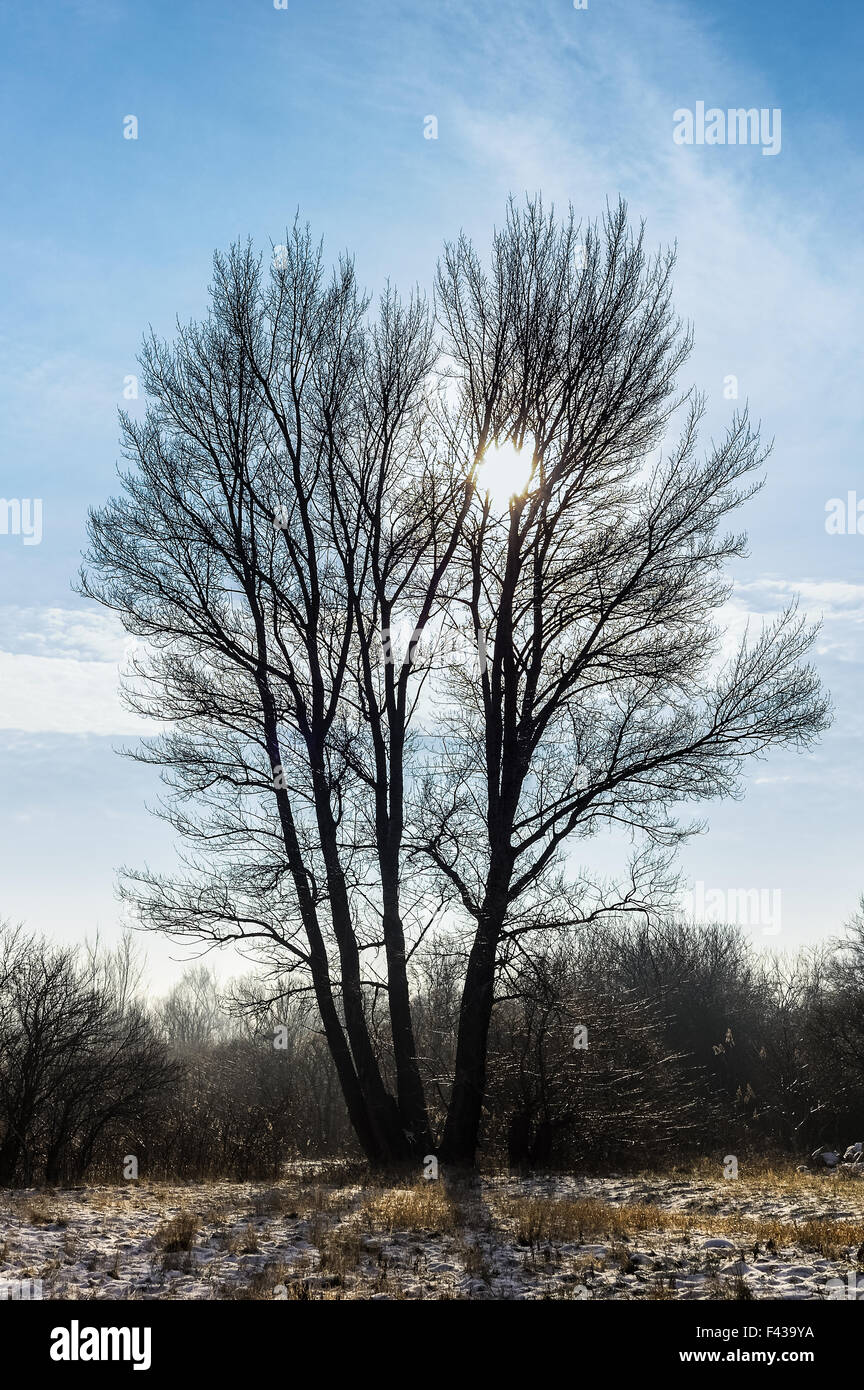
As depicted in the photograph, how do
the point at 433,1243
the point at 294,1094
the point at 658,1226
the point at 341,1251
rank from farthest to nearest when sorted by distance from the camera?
the point at 294,1094
the point at 658,1226
the point at 433,1243
the point at 341,1251

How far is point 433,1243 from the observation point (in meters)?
8.16

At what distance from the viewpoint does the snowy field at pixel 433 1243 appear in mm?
6570

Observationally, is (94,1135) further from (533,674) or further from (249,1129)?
(533,674)

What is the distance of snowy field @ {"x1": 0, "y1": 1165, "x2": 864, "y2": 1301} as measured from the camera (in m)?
6.57

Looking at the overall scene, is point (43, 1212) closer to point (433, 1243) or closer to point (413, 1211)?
point (413, 1211)

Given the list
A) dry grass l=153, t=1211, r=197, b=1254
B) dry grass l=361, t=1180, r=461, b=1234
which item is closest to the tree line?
dry grass l=361, t=1180, r=461, b=1234

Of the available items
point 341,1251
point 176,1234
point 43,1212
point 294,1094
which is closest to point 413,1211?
point 341,1251

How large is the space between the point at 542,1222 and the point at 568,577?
29.3ft

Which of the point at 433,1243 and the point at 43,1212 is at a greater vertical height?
the point at 433,1243

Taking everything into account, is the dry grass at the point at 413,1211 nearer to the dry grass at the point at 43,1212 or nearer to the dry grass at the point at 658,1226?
the dry grass at the point at 658,1226

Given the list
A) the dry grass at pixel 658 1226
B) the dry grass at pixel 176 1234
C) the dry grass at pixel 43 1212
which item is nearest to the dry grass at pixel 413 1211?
the dry grass at pixel 658 1226

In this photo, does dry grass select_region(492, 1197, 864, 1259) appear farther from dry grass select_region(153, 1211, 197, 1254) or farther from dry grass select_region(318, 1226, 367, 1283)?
dry grass select_region(153, 1211, 197, 1254)

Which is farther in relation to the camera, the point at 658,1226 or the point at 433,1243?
the point at 658,1226
